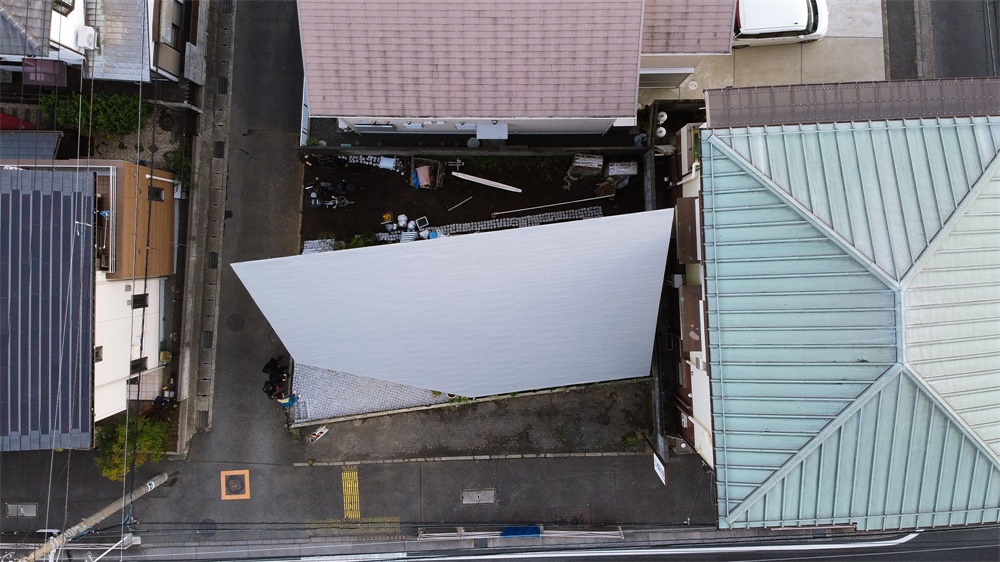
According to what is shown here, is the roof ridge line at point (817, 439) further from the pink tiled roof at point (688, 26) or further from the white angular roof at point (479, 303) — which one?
the pink tiled roof at point (688, 26)

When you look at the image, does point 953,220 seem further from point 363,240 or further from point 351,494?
point 351,494

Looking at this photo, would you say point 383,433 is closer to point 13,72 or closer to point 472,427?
point 472,427

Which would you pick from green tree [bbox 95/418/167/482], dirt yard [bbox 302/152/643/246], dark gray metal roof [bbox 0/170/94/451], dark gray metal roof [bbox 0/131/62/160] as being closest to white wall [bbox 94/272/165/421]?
dark gray metal roof [bbox 0/170/94/451]

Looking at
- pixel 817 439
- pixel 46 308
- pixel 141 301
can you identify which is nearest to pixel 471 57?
pixel 817 439

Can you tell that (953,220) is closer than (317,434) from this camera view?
Yes

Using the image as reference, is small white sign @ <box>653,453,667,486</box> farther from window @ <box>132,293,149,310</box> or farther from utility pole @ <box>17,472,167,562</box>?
window @ <box>132,293,149,310</box>

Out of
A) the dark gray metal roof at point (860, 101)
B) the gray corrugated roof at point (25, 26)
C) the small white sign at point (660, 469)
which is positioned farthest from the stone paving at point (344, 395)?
the dark gray metal roof at point (860, 101)
